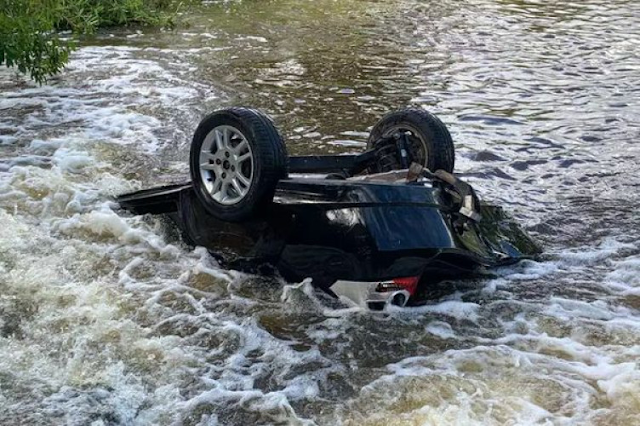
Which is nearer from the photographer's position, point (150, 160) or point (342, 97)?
point (150, 160)

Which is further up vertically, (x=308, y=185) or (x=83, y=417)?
(x=308, y=185)

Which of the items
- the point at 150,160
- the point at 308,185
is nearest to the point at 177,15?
the point at 150,160

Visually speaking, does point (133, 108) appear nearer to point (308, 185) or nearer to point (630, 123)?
point (308, 185)

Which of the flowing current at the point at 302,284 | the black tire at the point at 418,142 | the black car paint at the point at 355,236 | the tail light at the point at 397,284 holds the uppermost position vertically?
the black tire at the point at 418,142

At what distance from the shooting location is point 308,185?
16.4 feet

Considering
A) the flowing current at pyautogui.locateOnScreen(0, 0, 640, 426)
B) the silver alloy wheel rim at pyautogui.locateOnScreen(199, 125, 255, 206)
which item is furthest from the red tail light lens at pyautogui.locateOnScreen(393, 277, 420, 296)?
the silver alloy wheel rim at pyautogui.locateOnScreen(199, 125, 255, 206)

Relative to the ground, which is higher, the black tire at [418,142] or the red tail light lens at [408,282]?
the black tire at [418,142]

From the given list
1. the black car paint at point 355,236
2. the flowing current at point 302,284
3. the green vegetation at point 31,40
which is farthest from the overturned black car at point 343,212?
the green vegetation at point 31,40

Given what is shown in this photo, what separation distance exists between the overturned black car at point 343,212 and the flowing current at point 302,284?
0.19m

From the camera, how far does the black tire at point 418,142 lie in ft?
18.9

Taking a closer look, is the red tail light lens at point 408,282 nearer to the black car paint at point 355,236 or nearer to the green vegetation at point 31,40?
the black car paint at point 355,236

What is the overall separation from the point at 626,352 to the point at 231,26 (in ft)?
41.6

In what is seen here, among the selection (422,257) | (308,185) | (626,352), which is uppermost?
(308,185)

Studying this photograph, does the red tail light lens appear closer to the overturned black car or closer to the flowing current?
the overturned black car
